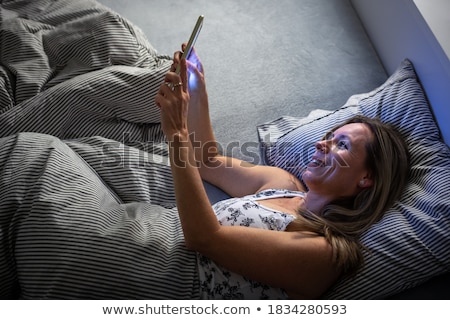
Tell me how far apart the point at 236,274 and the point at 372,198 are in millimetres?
401

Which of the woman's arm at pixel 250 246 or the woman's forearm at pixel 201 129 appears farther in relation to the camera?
the woman's forearm at pixel 201 129

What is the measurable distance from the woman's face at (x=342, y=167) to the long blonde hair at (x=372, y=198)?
0.02 meters

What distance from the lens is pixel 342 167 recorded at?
4.34 ft

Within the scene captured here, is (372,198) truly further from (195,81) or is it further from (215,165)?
(195,81)

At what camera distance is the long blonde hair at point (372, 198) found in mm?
1262

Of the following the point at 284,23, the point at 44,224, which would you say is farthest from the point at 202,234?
the point at 284,23

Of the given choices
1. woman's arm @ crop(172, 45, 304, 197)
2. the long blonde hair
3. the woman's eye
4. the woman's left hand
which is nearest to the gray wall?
the long blonde hair

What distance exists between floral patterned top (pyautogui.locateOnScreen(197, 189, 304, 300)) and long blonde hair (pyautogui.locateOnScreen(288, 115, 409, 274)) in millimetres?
56

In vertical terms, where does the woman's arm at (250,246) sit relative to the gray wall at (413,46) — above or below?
below

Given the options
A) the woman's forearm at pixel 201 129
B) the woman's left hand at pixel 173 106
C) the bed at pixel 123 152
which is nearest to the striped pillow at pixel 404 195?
the bed at pixel 123 152

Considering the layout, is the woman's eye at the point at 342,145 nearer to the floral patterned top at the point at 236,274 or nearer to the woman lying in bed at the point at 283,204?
the woman lying in bed at the point at 283,204

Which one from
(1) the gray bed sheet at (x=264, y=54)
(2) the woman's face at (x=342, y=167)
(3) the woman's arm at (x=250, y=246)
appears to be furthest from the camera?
(1) the gray bed sheet at (x=264, y=54)

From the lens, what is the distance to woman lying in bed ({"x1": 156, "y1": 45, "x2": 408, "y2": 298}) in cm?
117
